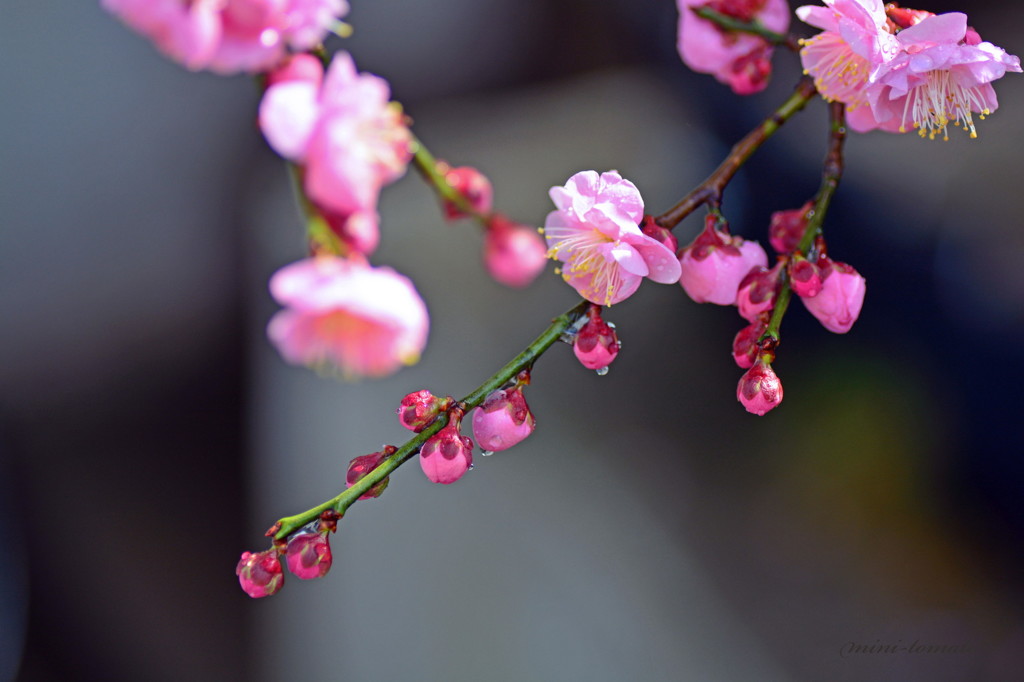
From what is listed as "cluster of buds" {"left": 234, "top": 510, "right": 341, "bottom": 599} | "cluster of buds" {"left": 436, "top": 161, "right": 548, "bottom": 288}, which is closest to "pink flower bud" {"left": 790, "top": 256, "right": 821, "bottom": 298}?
"cluster of buds" {"left": 436, "top": 161, "right": 548, "bottom": 288}

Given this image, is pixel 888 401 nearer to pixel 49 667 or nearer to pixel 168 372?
pixel 168 372

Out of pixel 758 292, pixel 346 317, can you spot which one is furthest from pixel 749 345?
pixel 346 317

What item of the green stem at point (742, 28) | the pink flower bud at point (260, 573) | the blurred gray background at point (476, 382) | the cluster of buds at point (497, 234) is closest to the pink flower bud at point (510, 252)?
the cluster of buds at point (497, 234)

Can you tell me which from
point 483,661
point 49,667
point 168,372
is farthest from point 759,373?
point 49,667

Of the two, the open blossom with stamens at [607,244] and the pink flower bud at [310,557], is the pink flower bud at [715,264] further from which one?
the pink flower bud at [310,557]

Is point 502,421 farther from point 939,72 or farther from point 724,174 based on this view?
point 939,72

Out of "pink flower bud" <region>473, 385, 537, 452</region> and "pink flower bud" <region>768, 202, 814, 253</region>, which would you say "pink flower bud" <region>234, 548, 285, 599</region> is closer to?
"pink flower bud" <region>473, 385, 537, 452</region>
